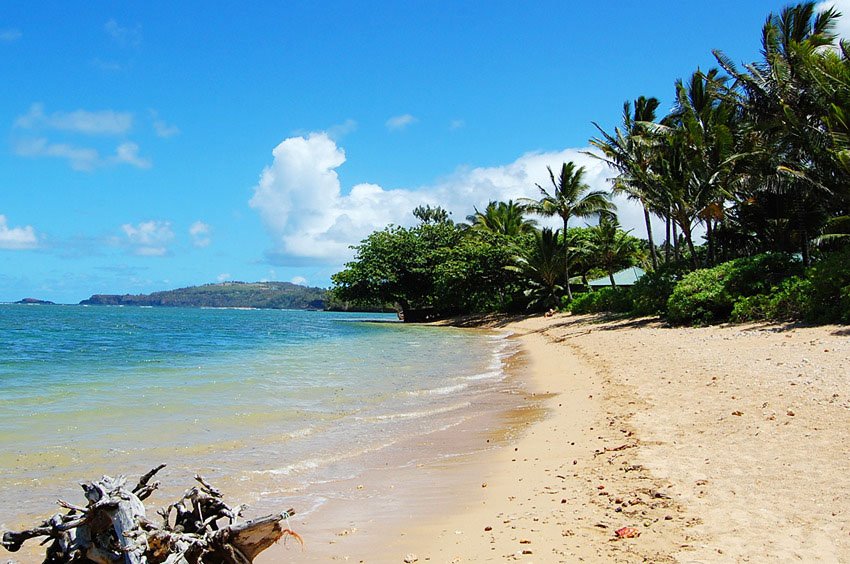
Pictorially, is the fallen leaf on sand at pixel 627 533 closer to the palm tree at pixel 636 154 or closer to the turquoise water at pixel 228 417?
the turquoise water at pixel 228 417

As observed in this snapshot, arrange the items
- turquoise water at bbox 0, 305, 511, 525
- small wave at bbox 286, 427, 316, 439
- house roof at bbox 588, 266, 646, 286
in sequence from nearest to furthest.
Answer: turquoise water at bbox 0, 305, 511, 525 → small wave at bbox 286, 427, 316, 439 → house roof at bbox 588, 266, 646, 286

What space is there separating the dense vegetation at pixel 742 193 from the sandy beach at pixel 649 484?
27.3 feet

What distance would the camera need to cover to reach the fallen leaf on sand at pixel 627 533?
13.5ft

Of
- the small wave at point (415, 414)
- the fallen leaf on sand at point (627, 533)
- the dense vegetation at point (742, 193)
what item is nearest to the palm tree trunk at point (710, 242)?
the dense vegetation at point (742, 193)

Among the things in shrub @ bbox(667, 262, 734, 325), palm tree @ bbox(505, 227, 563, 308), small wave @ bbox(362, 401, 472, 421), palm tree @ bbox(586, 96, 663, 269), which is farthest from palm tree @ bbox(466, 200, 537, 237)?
small wave @ bbox(362, 401, 472, 421)

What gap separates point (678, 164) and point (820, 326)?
11.9 metres

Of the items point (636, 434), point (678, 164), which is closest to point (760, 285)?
point (678, 164)

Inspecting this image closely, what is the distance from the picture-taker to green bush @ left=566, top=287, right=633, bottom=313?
28.3 meters

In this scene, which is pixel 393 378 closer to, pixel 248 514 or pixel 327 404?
pixel 327 404

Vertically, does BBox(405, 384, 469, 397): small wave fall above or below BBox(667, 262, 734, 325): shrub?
below

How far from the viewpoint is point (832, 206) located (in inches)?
845

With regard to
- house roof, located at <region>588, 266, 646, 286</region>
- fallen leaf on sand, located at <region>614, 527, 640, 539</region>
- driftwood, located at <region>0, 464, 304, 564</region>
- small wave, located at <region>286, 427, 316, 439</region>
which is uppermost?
house roof, located at <region>588, 266, 646, 286</region>

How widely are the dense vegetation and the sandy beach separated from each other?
8325 millimetres

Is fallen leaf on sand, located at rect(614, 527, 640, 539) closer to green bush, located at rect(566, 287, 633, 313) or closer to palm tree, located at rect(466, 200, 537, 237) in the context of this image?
green bush, located at rect(566, 287, 633, 313)
